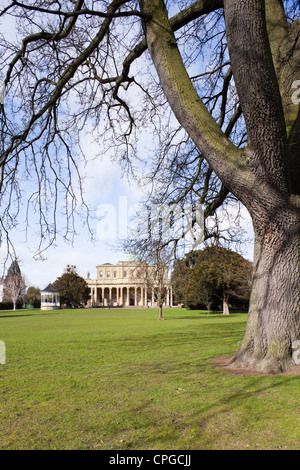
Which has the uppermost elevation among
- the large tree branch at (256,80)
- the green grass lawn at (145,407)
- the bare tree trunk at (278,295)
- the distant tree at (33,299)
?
the large tree branch at (256,80)

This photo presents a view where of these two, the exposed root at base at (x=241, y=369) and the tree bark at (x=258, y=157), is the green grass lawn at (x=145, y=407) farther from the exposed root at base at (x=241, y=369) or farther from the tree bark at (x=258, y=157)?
the tree bark at (x=258, y=157)

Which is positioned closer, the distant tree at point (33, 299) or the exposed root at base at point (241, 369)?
the exposed root at base at point (241, 369)

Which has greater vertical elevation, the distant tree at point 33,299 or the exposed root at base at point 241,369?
the exposed root at base at point 241,369

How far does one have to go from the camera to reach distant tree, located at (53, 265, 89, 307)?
7419 cm

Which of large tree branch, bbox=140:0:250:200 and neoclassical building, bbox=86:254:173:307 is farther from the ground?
large tree branch, bbox=140:0:250:200

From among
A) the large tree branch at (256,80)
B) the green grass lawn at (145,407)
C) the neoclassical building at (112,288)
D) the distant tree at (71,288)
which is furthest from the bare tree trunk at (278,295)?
the neoclassical building at (112,288)

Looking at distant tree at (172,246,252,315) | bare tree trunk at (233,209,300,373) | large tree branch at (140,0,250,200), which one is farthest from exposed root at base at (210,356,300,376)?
distant tree at (172,246,252,315)

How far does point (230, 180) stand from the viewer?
18.7 feet

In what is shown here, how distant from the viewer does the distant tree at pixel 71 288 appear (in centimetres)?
7419

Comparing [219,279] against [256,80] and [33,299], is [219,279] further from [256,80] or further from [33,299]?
[33,299]

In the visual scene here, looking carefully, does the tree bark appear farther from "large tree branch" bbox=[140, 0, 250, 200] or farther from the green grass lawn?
the green grass lawn

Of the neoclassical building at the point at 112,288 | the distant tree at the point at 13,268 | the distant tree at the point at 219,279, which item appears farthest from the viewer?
the neoclassical building at the point at 112,288
